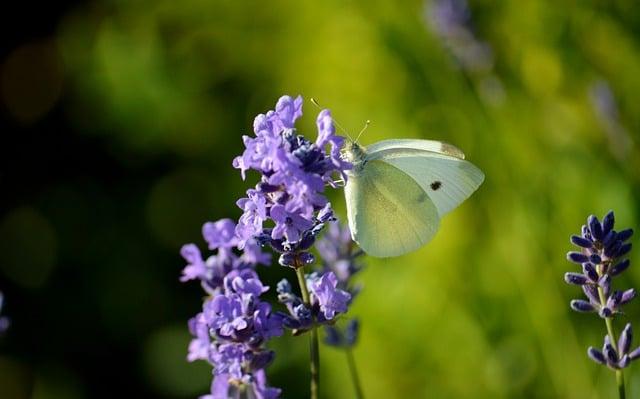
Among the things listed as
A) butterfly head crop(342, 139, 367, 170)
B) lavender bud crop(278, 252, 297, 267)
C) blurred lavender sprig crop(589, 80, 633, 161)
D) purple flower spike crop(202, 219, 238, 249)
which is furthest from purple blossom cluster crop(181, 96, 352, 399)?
blurred lavender sprig crop(589, 80, 633, 161)

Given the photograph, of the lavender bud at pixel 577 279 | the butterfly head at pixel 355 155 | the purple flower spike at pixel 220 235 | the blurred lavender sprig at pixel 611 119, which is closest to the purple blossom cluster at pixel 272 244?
the purple flower spike at pixel 220 235

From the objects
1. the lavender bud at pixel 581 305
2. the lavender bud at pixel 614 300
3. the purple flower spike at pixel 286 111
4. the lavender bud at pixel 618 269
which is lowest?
the lavender bud at pixel 614 300

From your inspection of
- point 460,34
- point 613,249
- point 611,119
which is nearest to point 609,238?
point 613,249

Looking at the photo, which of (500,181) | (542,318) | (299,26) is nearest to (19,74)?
(299,26)

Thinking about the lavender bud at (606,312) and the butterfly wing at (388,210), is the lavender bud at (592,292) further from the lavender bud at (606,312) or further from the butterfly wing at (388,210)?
the butterfly wing at (388,210)

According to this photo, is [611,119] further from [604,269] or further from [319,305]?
[319,305]

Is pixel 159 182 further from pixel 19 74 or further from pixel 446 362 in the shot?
pixel 446 362

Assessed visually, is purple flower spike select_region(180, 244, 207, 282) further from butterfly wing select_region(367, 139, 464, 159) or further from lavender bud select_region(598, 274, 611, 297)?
lavender bud select_region(598, 274, 611, 297)
